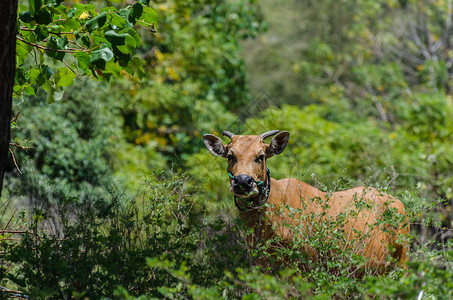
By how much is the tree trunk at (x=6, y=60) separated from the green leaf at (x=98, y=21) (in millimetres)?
639

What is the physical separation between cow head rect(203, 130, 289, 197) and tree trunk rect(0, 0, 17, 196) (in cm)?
207

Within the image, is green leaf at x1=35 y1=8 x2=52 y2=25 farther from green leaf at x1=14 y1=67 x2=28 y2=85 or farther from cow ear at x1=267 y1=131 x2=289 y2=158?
cow ear at x1=267 y1=131 x2=289 y2=158

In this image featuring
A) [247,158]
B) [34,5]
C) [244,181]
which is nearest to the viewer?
[34,5]

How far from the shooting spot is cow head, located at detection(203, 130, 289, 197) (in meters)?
4.89

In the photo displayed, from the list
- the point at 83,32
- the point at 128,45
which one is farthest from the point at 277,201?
the point at 83,32

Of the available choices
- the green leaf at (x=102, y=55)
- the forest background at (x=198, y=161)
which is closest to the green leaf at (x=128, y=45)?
the green leaf at (x=102, y=55)

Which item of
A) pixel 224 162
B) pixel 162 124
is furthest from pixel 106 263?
pixel 162 124

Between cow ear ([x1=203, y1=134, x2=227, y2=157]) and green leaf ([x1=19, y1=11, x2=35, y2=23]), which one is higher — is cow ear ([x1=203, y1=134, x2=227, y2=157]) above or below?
below

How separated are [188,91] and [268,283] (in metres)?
9.19

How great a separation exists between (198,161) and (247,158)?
4374 millimetres

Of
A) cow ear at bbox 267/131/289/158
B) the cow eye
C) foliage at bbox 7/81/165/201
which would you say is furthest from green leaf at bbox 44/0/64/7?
foliage at bbox 7/81/165/201

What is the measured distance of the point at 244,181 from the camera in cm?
485

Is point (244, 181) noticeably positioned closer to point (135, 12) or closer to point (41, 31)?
point (135, 12)

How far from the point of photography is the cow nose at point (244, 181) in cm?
485
